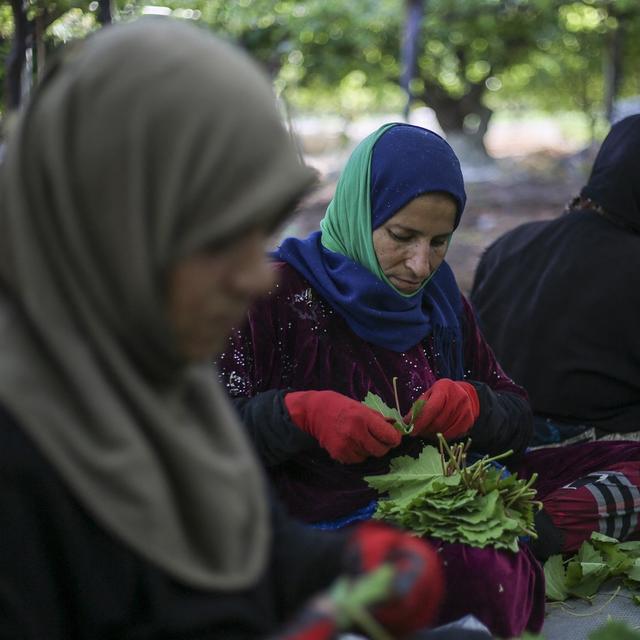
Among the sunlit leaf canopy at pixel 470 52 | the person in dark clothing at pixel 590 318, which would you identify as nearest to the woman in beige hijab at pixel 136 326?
the person in dark clothing at pixel 590 318

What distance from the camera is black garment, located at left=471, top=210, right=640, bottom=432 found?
3584 millimetres

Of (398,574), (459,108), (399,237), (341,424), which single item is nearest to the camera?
(398,574)

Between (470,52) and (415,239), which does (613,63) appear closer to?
(470,52)

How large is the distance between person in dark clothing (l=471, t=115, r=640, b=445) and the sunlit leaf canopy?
8122mm

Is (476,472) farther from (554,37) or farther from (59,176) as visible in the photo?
(554,37)

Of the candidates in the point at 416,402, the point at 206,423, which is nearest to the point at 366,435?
the point at 416,402

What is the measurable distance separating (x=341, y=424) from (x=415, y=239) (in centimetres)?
55

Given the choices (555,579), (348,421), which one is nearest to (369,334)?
(348,421)

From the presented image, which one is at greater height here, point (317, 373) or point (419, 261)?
point (419, 261)

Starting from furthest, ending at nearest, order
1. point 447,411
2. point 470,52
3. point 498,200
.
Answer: point 470,52, point 498,200, point 447,411

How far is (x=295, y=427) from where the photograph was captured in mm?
2447

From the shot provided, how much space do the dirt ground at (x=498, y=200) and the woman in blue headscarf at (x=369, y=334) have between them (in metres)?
4.03

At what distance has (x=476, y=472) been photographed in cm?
250

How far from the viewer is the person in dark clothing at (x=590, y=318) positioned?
359 centimetres
